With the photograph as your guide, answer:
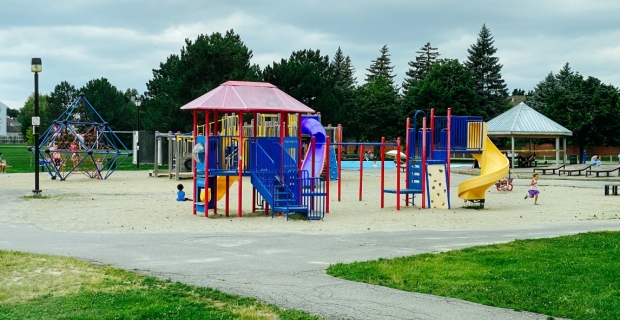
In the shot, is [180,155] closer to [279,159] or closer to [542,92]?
[279,159]

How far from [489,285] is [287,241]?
5.47 metres

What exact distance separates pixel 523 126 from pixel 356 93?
32.2m

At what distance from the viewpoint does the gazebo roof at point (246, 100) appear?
19312mm

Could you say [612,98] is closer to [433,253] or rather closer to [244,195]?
[244,195]

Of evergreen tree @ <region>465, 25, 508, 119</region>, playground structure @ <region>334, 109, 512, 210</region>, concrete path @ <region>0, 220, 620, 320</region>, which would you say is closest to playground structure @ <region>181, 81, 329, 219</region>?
playground structure @ <region>334, 109, 512, 210</region>

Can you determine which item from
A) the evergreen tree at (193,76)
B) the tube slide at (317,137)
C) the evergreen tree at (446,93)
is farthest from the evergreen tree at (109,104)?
the tube slide at (317,137)

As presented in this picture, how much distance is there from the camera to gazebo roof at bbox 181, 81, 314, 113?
19.3 m

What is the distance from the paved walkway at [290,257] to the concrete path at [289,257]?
0.04 feet

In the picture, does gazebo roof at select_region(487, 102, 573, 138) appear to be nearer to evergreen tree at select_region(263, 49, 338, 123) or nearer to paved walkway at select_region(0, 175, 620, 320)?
evergreen tree at select_region(263, 49, 338, 123)

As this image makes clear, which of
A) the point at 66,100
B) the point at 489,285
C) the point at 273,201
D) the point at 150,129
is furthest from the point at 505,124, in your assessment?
the point at 66,100

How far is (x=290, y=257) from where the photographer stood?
11.8 m

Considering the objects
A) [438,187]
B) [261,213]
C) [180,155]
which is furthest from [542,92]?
[261,213]

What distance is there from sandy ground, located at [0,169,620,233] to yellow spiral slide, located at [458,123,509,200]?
0.57 m

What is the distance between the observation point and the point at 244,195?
27.0m
